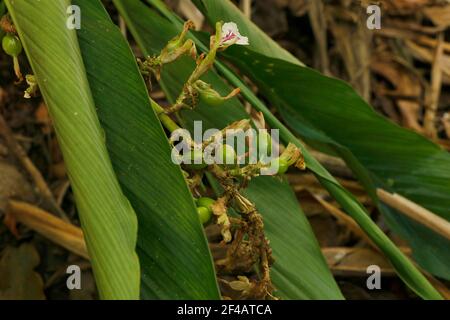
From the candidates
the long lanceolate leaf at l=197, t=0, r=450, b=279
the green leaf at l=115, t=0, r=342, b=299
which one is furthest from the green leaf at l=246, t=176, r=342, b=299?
the long lanceolate leaf at l=197, t=0, r=450, b=279

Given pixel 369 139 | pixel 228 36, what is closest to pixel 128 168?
pixel 228 36

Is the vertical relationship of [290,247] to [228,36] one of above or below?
below

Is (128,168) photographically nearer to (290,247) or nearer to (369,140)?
(290,247)

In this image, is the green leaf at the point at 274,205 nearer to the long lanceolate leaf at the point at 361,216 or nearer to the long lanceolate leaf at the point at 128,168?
the long lanceolate leaf at the point at 361,216

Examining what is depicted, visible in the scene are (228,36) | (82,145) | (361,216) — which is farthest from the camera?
(361,216)

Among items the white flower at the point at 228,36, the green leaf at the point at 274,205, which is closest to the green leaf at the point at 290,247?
the green leaf at the point at 274,205

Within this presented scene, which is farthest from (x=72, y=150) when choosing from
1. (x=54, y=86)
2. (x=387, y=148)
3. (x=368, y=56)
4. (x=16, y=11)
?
(x=368, y=56)

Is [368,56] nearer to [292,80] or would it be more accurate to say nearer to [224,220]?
[292,80]
